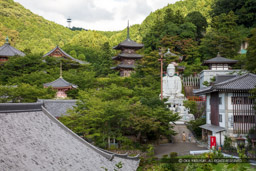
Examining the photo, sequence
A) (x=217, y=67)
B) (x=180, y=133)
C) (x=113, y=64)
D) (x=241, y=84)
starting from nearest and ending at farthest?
(x=241, y=84) → (x=180, y=133) → (x=217, y=67) → (x=113, y=64)

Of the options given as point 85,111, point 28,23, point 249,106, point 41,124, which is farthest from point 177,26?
point 28,23

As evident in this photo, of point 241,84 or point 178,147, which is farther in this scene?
point 178,147

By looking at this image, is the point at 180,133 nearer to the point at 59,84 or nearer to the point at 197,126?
the point at 197,126

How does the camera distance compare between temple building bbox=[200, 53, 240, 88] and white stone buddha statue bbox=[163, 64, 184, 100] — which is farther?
temple building bbox=[200, 53, 240, 88]

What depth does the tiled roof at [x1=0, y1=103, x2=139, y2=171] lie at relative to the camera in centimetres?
566

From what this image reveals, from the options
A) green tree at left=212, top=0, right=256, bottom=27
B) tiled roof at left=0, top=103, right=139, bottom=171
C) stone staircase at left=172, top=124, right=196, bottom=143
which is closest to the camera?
tiled roof at left=0, top=103, right=139, bottom=171

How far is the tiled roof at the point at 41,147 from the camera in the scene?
5.66m

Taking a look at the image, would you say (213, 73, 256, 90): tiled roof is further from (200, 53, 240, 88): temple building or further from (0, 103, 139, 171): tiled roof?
(200, 53, 240, 88): temple building

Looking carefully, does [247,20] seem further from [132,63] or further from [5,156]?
[5,156]

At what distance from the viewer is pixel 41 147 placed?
653 centimetres

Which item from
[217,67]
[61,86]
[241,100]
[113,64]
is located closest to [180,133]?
[241,100]

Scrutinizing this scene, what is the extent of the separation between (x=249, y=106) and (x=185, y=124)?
8297 mm

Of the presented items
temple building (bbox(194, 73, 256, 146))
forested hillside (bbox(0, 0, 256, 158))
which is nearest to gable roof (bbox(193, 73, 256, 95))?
temple building (bbox(194, 73, 256, 146))

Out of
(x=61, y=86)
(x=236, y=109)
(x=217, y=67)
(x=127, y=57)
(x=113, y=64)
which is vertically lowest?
(x=236, y=109)
